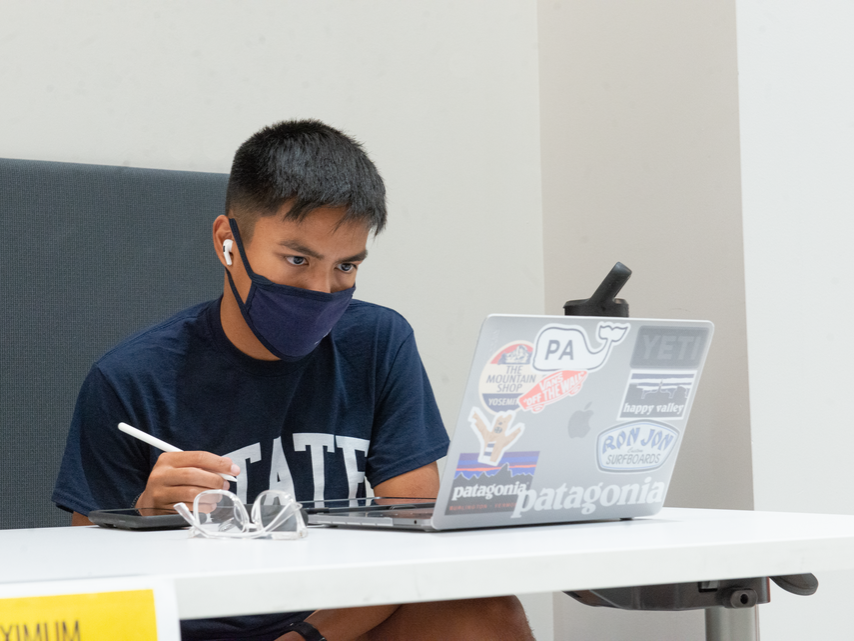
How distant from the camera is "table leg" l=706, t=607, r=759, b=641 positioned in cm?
78

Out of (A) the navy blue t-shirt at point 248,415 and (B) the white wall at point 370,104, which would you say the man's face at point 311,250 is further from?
(B) the white wall at point 370,104

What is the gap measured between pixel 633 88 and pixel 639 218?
25cm

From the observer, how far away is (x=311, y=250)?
1.18 meters

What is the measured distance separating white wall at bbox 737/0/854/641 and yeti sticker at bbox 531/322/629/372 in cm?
85

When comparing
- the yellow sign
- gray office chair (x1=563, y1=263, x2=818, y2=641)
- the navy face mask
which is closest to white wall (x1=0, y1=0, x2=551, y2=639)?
the navy face mask

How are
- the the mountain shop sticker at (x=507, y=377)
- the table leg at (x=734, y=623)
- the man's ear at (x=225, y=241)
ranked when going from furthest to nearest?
the man's ear at (x=225, y=241)
the table leg at (x=734, y=623)
the the mountain shop sticker at (x=507, y=377)

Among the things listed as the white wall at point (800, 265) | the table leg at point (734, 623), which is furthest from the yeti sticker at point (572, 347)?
the white wall at point (800, 265)

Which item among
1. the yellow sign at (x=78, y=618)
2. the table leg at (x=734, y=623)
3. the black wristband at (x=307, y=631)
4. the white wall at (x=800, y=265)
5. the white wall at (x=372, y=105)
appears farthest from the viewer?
the white wall at (x=372, y=105)

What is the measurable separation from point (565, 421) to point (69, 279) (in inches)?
47.7

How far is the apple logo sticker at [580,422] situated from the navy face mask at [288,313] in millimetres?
524

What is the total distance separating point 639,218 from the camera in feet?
5.69

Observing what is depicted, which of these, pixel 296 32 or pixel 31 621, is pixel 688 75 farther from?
pixel 31 621

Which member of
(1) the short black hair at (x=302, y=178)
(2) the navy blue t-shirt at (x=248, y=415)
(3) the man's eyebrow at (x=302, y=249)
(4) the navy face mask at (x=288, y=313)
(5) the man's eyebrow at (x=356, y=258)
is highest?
(1) the short black hair at (x=302, y=178)

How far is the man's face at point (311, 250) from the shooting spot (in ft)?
3.89
